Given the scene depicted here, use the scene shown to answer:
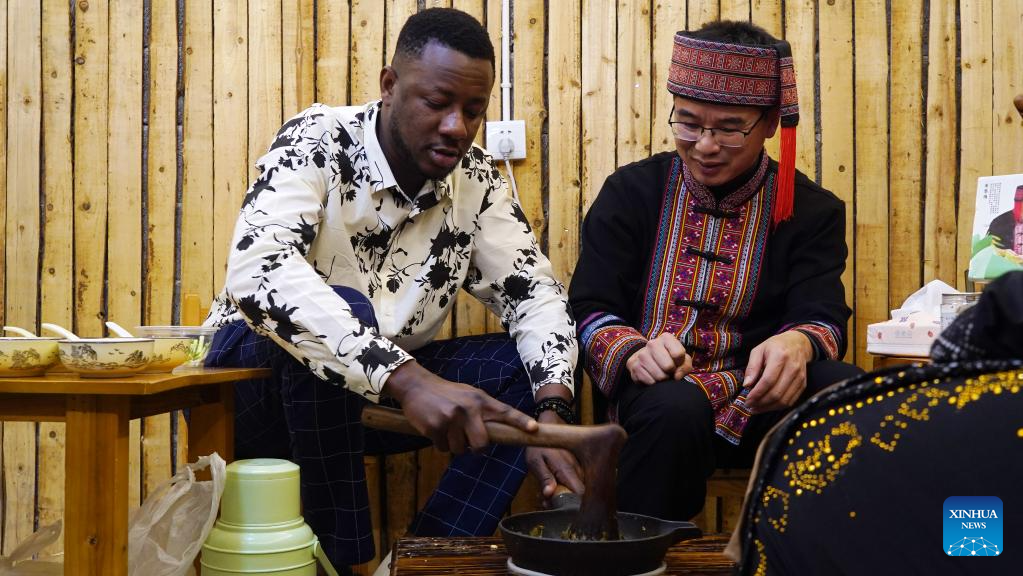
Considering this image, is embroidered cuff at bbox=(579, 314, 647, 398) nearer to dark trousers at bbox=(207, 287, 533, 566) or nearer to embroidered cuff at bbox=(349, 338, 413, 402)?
dark trousers at bbox=(207, 287, 533, 566)

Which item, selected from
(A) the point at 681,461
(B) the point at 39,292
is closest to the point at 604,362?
(A) the point at 681,461

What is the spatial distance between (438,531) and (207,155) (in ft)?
5.00

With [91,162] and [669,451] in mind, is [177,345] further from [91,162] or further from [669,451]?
[91,162]

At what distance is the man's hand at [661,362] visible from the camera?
219 centimetres

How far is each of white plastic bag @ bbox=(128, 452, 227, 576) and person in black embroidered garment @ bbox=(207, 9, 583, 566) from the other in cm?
26

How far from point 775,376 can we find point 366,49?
5.43 ft

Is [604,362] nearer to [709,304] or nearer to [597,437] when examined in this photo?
[709,304]

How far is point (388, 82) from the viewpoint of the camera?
2.40 metres

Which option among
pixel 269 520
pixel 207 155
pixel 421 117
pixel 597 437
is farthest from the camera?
pixel 207 155

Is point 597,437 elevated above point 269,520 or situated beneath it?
elevated above

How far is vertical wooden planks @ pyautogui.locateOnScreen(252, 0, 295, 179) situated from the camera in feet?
9.87

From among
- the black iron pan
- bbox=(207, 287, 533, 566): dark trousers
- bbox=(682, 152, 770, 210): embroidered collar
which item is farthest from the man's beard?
the black iron pan

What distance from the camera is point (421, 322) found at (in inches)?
98.7

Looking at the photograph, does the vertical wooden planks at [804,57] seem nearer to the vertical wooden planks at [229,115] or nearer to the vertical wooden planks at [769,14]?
the vertical wooden planks at [769,14]
